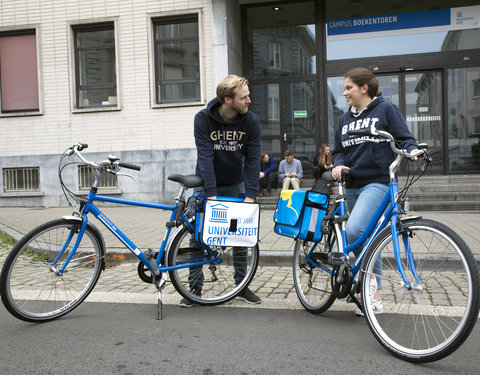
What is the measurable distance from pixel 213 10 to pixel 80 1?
349cm

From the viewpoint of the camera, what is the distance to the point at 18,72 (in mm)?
12367

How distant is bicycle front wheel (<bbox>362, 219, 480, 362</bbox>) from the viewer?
2.54 metres

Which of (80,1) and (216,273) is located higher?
(80,1)

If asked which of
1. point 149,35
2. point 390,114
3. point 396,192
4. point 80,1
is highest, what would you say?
point 80,1

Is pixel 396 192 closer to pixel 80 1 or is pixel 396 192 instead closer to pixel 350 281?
pixel 350 281

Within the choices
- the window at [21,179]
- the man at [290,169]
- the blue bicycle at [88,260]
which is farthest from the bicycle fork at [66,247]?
the window at [21,179]

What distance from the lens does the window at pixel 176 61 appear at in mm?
11531

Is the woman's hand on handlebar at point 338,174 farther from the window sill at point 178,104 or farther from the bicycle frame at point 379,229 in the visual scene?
the window sill at point 178,104

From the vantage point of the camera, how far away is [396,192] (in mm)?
3006

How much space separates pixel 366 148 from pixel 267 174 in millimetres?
7854

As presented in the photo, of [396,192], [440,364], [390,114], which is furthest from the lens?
[390,114]

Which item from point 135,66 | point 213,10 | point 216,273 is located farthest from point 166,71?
point 216,273

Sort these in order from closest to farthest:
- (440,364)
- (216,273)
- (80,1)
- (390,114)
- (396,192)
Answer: (440,364)
(396,192)
(390,114)
(216,273)
(80,1)

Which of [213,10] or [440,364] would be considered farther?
[213,10]
